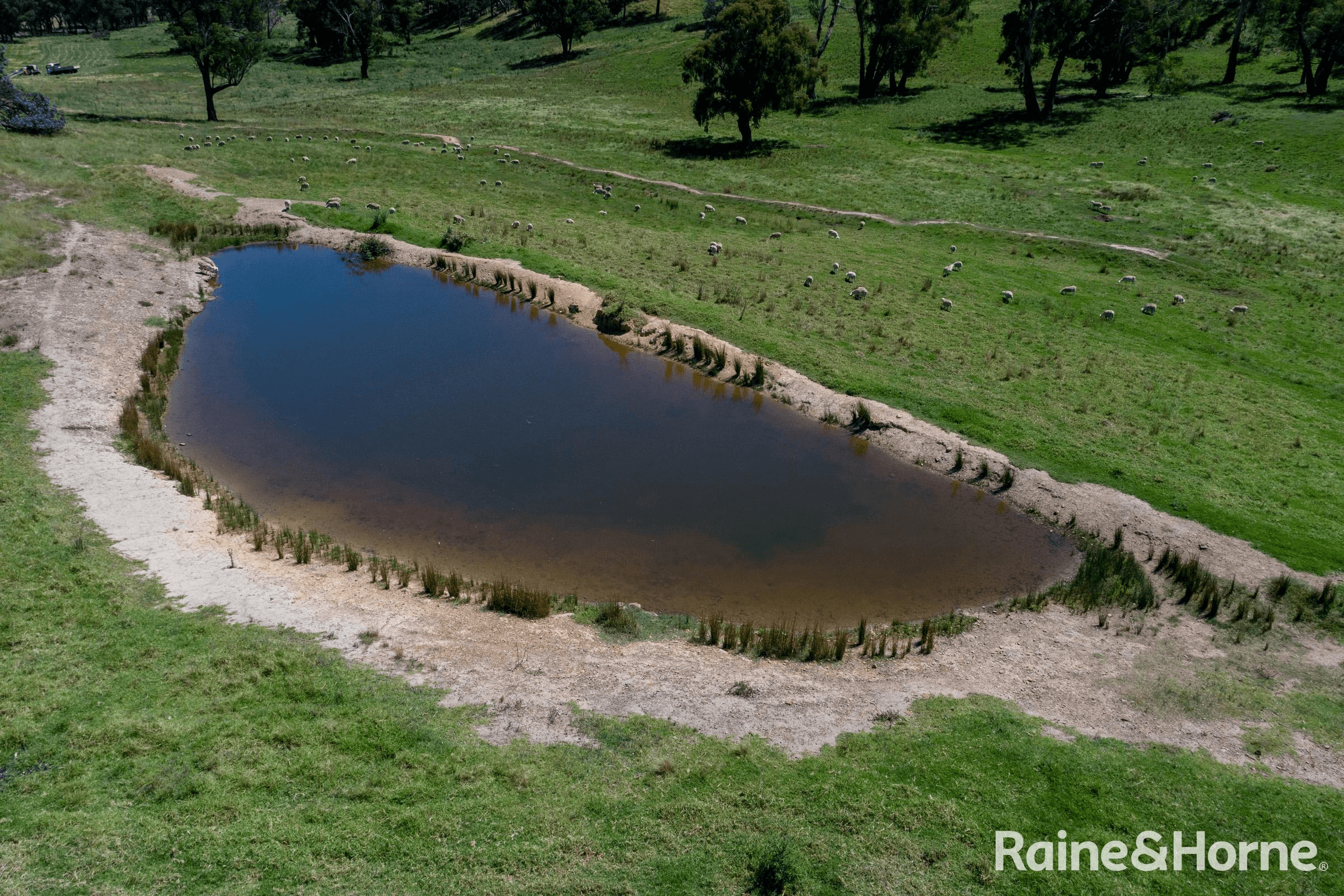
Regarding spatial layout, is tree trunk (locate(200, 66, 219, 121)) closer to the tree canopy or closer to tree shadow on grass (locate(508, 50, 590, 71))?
the tree canopy

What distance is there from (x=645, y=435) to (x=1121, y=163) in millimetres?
55146

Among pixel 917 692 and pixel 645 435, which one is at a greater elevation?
pixel 645 435

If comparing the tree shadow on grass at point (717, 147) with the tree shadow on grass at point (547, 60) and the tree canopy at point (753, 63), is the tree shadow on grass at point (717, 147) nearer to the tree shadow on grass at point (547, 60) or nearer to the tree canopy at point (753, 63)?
the tree canopy at point (753, 63)

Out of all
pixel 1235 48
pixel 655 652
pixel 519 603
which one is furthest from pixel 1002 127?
pixel 519 603

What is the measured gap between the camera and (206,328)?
3403 cm

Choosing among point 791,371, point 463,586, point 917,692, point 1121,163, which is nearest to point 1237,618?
point 917,692

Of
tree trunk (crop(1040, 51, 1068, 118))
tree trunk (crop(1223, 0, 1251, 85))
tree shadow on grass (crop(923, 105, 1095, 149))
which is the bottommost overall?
tree shadow on grass (crop(923, 105, 1095, 149))

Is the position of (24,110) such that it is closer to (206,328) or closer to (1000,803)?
(206,328)

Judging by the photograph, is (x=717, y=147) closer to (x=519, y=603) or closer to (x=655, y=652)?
(x=519, y=603)

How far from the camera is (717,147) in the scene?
68938mm

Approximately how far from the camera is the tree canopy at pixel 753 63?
209ft

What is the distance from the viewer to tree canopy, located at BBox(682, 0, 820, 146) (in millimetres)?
63781

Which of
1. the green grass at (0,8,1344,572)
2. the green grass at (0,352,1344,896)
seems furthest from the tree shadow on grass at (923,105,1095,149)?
the green grass at (0,352,1344,896)

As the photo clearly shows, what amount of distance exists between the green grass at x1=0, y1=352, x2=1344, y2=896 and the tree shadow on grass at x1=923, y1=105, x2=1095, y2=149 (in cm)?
6676
